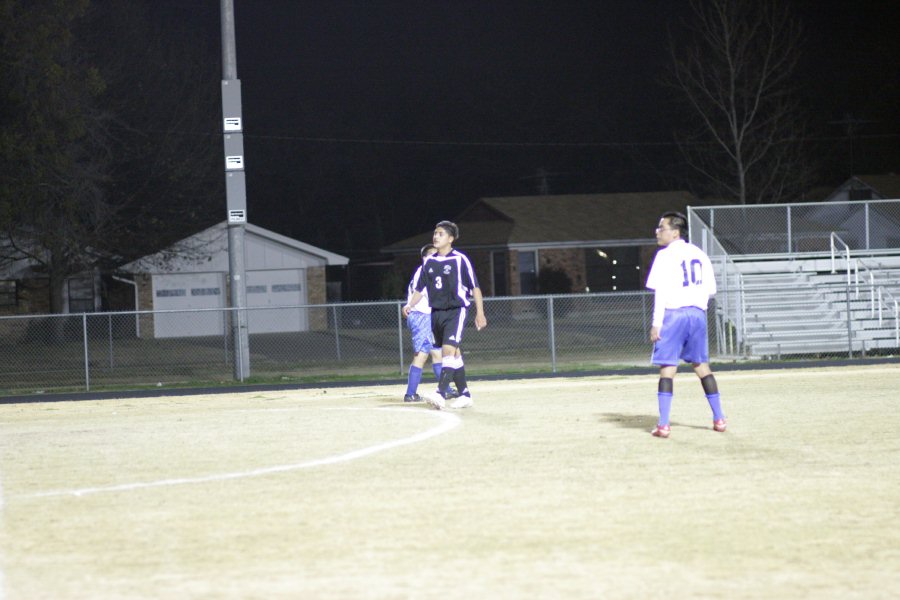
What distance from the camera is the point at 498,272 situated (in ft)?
181

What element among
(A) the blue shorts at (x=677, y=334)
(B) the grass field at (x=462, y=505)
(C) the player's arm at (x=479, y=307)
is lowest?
(B) the grass field at (x=462, y=505)

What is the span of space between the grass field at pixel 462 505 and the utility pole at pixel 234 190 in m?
8.46

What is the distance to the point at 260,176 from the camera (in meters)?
83.1

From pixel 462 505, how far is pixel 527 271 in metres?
46.5

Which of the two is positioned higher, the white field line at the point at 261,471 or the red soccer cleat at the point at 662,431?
the red soccer cleat at the point at 662,431

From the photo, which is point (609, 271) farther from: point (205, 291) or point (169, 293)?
point (169, 293)

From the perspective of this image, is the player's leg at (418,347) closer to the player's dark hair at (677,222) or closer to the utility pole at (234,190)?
the player's dark hair at (677,222)

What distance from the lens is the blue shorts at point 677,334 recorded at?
10.8 m

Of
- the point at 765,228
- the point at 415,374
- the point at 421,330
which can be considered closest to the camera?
the point at 415,374

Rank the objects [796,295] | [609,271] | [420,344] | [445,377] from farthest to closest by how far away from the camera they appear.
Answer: [609,271], [796,295], [420,344], [445,377]

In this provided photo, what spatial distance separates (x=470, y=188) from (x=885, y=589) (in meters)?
85.7

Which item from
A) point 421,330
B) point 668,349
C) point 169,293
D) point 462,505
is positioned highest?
point 169,293

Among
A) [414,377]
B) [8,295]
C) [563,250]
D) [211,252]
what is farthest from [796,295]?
[8,295]

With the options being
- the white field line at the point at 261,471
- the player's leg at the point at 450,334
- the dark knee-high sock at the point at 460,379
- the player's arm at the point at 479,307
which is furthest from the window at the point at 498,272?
the white field line at the point at 261,471
